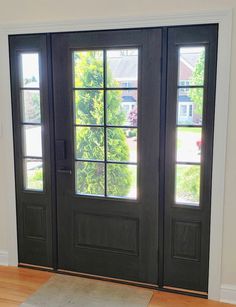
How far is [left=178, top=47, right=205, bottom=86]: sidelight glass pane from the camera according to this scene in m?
2.69

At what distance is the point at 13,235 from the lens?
133 inches

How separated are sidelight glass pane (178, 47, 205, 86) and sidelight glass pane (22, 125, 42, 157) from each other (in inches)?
49.0

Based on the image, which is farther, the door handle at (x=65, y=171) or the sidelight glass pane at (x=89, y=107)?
the door handle at (x=65, y=171)

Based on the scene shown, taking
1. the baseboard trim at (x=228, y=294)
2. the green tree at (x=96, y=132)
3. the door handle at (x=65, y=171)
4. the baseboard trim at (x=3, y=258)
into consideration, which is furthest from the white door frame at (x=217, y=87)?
the baseboard trim at (x=3, y=258)

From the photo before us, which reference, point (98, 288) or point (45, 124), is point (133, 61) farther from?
point (98, 288)

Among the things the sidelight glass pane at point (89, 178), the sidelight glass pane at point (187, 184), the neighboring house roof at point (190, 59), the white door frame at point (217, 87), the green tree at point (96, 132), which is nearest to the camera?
the white door frame at point (217, 87)

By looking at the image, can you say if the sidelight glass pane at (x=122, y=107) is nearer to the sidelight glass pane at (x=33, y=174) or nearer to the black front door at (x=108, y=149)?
the black front door at (x=108, y=149)

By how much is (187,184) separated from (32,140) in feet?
4.38

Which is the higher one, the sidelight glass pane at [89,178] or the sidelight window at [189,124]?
the sidelight window at [189,124]

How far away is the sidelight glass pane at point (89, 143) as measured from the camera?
9.94 feet

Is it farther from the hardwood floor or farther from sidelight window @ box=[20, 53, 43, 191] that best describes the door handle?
the hardwood floor

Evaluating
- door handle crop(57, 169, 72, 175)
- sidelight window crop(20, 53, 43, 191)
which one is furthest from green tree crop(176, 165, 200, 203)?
sidelight window crop(20, 53, 43, 191)

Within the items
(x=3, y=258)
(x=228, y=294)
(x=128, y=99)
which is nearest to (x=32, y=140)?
(x=128, y=99)

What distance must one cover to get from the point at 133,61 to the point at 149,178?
890 millimetres
